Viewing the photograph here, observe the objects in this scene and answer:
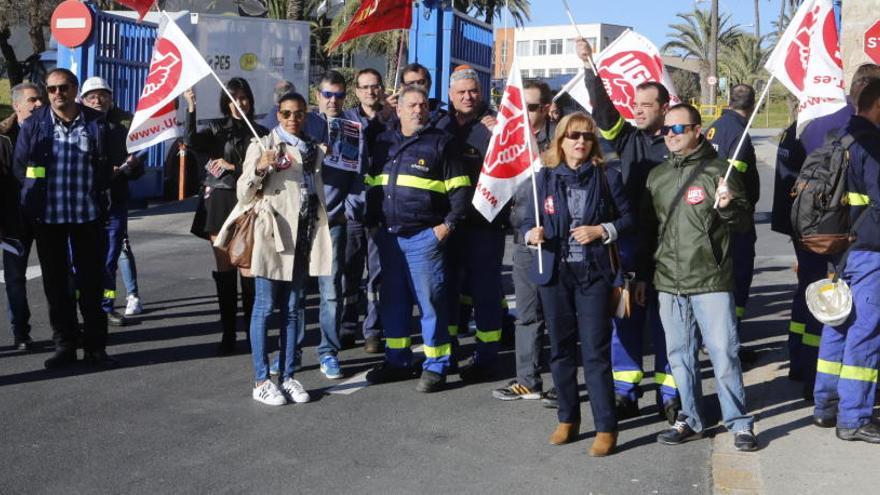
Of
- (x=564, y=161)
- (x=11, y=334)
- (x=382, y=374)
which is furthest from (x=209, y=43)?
(x=564, y=161)

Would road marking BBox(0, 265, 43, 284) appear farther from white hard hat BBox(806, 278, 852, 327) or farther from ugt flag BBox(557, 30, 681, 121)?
white hard hat BBox(806, 278, 852, 327)

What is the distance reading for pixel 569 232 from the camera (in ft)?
21.0

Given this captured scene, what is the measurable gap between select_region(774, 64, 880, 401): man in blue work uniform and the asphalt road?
83 cm

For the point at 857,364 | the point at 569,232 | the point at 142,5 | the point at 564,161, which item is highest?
the point at 142,5

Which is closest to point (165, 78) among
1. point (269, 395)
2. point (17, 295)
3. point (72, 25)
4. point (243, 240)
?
point (243, 240)

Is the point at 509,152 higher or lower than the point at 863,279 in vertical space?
higher

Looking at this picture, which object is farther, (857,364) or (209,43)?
(209,43)

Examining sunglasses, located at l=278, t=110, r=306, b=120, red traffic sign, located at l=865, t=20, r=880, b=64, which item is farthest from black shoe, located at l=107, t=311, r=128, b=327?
red traffic sign, located at l=865, t=20, r=880, b=64

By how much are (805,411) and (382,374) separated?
2780mm

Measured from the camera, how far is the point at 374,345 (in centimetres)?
906

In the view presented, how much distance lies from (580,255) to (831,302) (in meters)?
1.50

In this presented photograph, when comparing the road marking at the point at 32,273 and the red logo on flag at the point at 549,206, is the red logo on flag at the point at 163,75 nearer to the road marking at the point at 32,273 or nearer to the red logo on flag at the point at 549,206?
the red logo on flag at the point at 549,206

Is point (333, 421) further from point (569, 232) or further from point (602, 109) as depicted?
point (602, 109)

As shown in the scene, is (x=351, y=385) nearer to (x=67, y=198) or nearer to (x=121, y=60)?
(x=67, y=198)
